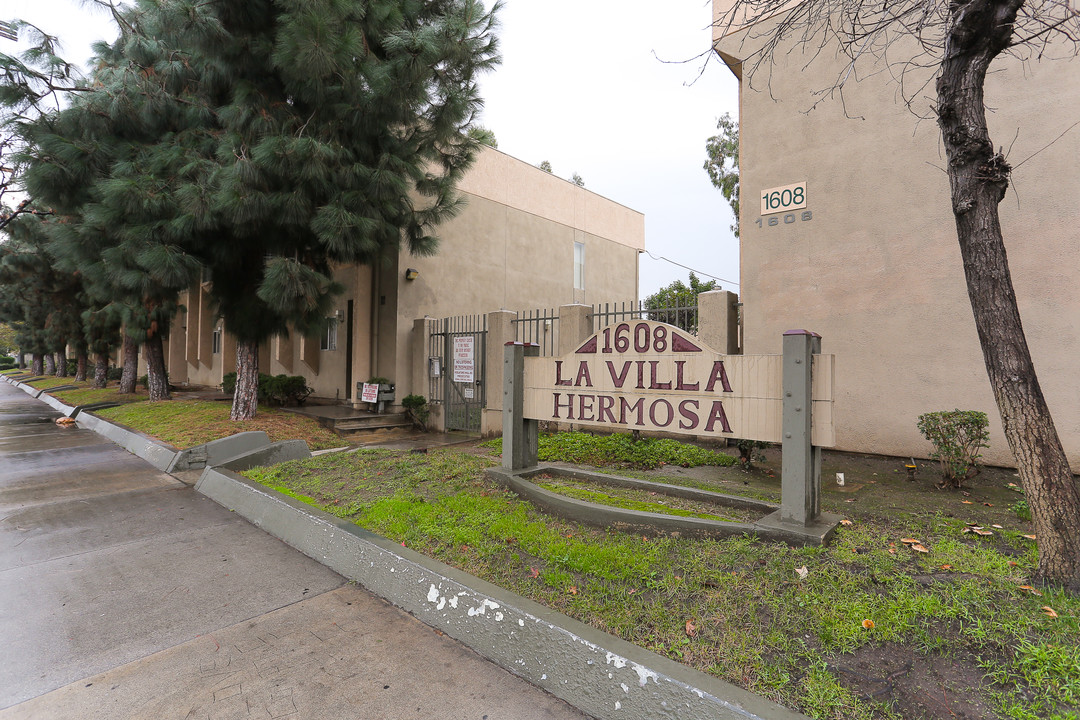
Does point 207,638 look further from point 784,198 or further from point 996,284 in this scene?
point 784,198

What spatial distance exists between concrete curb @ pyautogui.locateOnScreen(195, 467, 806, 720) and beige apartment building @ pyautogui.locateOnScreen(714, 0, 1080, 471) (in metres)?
6.53

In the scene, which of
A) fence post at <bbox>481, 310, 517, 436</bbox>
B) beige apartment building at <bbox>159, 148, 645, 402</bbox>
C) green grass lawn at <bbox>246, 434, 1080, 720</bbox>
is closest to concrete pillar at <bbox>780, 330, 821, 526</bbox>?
green grass lawn at <bbox>246, 434, 1080, 720</bbox>

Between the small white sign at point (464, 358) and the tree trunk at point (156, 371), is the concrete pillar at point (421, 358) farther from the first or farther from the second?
the tree trunk at point (156, 371)

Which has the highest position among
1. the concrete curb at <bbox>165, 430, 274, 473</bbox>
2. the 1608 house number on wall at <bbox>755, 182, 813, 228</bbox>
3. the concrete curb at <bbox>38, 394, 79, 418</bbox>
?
the 1608 house number on wall at <bbox>755, 182, 813, 228</bbox>

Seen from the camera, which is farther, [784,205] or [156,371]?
[156,371]

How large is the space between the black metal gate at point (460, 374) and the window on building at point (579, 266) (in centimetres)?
689

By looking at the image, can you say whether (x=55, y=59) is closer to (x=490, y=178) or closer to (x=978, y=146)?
(x=490, y=178)

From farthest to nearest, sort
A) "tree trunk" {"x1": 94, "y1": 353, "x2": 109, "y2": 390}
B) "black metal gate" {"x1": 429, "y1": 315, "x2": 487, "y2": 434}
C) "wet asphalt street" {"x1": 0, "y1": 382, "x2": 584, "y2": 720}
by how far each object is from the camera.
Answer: "tree trunk" {"x1": 94, "y1": 353, "x2": 109, "y2": 390}, "black metal gate" {"x1": 429, "y1": 315, "x2": 487, "y2": 434}, "wet asphalt street" {"x1": 0, "y1": 382, "x2": 584, "y2": 720}

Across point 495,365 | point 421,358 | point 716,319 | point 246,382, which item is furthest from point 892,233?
point 246,382

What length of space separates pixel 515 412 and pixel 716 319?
13.3 ft

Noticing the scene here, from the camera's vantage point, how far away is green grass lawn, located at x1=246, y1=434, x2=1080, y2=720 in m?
2.25

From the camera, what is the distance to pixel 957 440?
5.83m

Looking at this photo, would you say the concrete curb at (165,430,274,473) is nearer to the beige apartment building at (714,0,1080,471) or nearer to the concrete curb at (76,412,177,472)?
the concrete curb at (76,412,177,472)

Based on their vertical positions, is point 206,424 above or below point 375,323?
below
